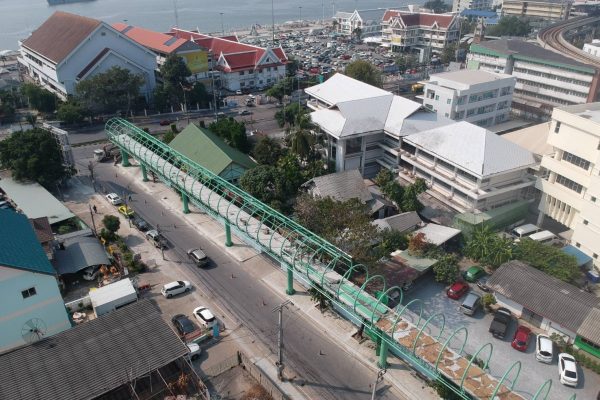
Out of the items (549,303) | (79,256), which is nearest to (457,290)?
(549,303)

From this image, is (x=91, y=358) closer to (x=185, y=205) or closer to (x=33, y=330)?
(x=33, y=330)

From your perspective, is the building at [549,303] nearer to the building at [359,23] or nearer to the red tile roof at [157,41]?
the red tile roof at [157,41]

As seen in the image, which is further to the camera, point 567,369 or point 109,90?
point 109,90

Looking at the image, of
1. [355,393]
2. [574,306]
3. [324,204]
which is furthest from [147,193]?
[574,306]

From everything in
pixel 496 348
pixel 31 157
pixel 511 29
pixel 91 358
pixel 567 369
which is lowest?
pixel 496 348

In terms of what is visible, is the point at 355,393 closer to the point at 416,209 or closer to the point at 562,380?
the point at 562,380

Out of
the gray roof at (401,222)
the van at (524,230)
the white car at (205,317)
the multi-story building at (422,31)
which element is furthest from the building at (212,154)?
the multi-story building at (422,31)

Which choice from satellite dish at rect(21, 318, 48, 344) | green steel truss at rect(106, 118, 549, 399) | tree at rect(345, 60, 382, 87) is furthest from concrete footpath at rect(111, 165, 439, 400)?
tree at rect(345, 60, 382, 87)
